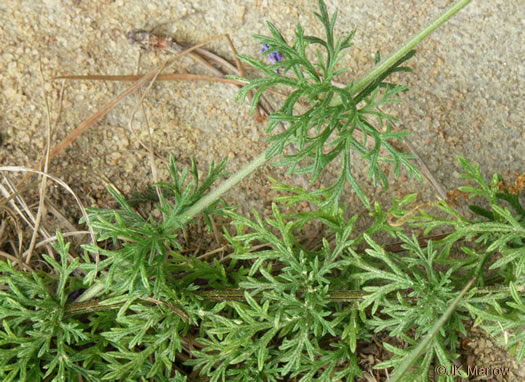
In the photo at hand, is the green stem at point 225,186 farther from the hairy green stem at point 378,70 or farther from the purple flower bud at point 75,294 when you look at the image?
the purple flower bud at point 75,294

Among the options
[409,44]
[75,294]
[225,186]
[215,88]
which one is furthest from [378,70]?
[75,294]

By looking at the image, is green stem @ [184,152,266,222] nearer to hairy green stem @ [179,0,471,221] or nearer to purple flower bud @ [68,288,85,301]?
hairy green stem @ [179,0,471,221]

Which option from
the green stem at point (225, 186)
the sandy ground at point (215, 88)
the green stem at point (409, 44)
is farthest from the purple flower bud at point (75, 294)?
the green stem at point (409, 44)

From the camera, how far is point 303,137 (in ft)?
6.39

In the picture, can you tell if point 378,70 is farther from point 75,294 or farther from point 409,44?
point 75,294

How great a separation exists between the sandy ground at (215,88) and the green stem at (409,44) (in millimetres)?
1027

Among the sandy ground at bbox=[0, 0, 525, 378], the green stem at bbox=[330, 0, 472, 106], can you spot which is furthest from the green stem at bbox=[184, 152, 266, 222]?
the sandy ground at bbox=[0, 0, 525, 378]

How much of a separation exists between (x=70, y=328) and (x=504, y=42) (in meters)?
2.57

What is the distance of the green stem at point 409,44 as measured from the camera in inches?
67.6

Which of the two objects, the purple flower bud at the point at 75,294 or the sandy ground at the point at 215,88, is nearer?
the purple flower bud at the point at 75,294

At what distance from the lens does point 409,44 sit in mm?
1799

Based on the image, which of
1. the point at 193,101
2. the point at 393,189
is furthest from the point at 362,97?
the point at 193,101

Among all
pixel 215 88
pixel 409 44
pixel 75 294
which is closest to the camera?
pixel 409 44

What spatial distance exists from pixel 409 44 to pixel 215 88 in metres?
1.39
